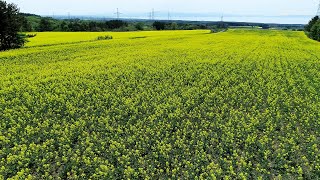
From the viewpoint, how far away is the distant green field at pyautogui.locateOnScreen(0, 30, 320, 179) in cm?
803

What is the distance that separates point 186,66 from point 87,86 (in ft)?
30.2

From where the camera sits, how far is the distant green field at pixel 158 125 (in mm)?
8031

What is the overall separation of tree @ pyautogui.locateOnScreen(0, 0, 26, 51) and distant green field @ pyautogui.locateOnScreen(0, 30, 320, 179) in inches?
583

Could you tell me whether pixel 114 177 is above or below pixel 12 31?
below

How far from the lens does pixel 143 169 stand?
26.3 feet

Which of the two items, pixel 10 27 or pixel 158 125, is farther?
pixel 10 27

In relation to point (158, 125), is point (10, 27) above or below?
above

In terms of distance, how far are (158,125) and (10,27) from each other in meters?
28.1

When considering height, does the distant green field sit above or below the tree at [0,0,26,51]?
below

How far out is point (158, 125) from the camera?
35.0 ft

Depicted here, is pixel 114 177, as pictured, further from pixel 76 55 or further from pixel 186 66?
pixel 76 55

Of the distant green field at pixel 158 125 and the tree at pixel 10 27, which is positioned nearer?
the distant green field at pixel 158 125

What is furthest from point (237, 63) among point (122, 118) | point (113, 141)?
point (113, 141)

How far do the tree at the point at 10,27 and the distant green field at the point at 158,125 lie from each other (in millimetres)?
14820
